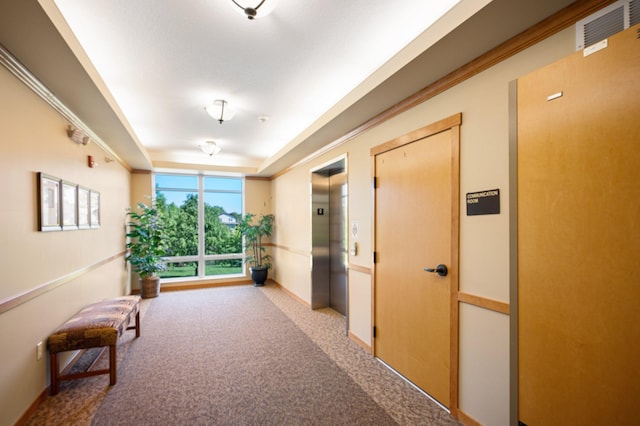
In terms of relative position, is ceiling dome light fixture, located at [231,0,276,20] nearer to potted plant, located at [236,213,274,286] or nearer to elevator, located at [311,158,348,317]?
elevator, located at [311,158,348,317]

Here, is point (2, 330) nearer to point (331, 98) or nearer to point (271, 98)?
point (271, 98)

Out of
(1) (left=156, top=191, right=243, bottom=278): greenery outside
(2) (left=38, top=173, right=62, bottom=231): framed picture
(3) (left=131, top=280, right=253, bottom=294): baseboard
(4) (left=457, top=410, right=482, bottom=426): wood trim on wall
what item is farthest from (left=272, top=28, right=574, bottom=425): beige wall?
(3) (left=131, top=280, right=253, bottom=294): baseboard

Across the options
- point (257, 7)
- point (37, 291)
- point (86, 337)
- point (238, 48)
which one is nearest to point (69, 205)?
point (37, 291)

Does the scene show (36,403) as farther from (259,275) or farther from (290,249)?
(259,275)

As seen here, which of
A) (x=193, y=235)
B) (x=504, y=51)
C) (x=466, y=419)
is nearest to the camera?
(x=504, y=51)

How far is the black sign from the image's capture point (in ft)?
6.35

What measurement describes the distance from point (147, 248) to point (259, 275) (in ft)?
7.74

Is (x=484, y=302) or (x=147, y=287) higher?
(x=484, y=302)

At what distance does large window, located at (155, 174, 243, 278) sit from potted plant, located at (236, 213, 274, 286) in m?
0.29

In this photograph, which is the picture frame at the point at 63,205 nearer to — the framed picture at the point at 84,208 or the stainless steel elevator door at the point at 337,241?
Answer: the framed picture at the point at 84,208

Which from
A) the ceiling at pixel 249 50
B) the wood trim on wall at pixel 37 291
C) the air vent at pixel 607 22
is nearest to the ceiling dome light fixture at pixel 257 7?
the ceiling at pixel 249 50

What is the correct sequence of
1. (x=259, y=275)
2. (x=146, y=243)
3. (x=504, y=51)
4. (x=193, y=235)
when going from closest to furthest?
(x=504, y=51), (x=146, y=243), (x=259, y=275), (x=193, y=235)

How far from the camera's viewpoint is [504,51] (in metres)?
1.87

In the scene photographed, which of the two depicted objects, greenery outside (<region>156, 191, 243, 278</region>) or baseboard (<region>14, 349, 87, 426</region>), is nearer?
baseboard (<region>14, 349, 87, 426</region>)
